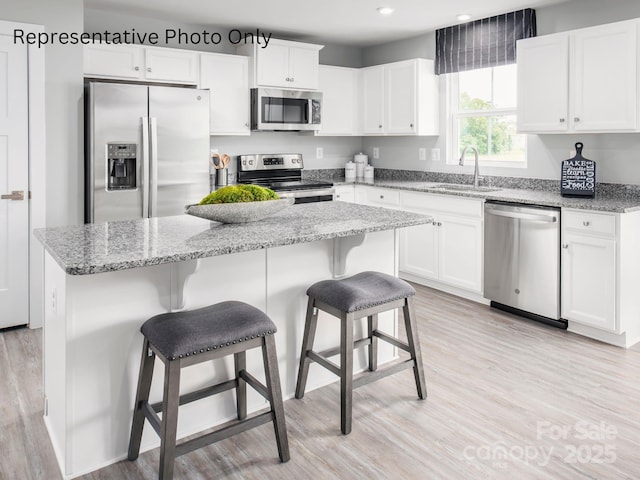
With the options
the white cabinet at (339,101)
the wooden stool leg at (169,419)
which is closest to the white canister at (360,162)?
the white cabinet at (339,101)

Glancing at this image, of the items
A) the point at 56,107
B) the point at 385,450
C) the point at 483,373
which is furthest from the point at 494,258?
the point at 56,107

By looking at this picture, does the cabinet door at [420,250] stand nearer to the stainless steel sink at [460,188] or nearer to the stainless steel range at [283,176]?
the stainless steel sink at [460,188]

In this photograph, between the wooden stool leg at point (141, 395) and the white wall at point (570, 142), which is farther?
the white wall at point (570, 142)

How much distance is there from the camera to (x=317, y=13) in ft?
14.2

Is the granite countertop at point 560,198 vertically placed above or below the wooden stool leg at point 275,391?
above

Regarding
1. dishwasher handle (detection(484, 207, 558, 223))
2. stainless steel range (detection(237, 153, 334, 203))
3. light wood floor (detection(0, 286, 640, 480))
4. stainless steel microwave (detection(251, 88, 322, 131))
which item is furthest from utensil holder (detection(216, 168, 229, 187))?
dishwasher handle (detection(484, 207, 558, 223))

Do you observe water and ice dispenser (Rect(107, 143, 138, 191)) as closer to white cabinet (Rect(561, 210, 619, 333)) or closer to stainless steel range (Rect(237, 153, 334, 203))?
stainless steel range (Rect(237, 153, 334, 203))

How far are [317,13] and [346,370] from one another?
10.4 ft

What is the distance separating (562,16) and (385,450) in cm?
Result: 354

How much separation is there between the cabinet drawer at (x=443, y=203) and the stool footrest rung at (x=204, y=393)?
8.41 ft

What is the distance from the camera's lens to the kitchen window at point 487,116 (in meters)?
4.53

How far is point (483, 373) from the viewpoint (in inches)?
115

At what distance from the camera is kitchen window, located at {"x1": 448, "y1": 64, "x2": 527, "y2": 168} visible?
178 inches

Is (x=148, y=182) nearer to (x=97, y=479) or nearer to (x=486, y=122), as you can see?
(x=97, y=479)
